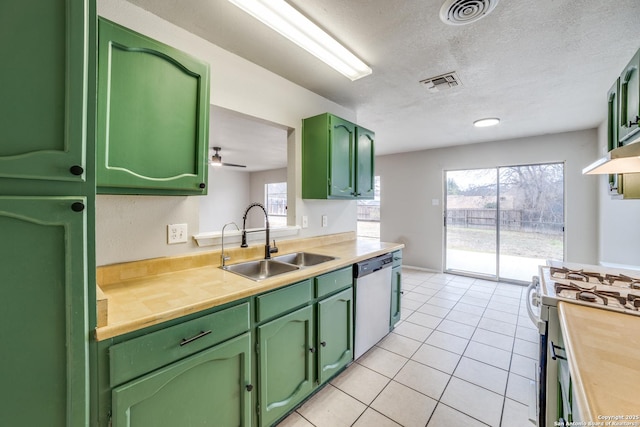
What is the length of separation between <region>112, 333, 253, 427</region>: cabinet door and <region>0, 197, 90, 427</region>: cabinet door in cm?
14

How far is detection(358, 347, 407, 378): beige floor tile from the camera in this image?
2.06 m

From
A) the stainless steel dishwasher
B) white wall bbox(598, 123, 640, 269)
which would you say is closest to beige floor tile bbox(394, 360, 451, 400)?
the stainless steel dishwasher

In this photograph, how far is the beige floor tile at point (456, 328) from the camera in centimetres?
263

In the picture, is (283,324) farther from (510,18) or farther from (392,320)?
(510,18)

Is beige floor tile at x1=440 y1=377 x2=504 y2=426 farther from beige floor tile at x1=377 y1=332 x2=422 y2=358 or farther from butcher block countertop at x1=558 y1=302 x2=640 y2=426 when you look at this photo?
butcher block countertop at x1=558 y1=302 x2=640 y2=426

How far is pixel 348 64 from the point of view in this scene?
1.93 metres

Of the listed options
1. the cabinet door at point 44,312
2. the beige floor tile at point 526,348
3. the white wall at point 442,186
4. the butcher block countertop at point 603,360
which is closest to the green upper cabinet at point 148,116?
the cabinet door at point 44,312

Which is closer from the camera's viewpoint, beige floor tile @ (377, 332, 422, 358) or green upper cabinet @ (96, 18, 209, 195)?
green upper cabinet @ (96, 18, 209, 195)

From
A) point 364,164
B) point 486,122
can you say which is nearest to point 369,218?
point 486,122

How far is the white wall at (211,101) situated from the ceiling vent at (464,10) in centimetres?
130

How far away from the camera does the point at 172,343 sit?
3.40ft

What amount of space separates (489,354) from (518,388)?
0.43 m

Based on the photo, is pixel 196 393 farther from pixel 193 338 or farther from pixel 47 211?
pixel 47 211

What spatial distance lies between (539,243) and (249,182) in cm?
722
